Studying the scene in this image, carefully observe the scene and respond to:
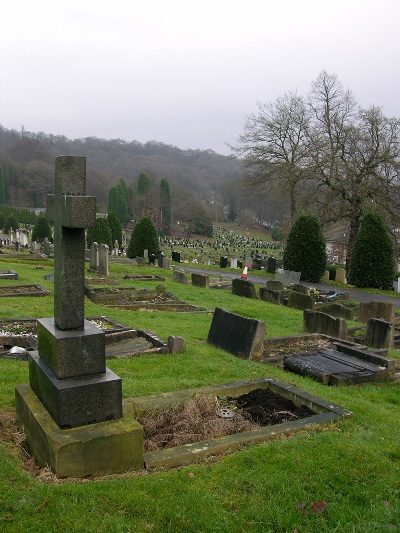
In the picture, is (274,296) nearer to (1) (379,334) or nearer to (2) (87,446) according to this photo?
(1) (379,334)

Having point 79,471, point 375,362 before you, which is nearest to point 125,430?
point 79,471

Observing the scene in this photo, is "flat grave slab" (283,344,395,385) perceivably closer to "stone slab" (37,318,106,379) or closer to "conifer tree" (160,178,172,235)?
"stone slab" (37,318,106,379)

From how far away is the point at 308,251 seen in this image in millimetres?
27812

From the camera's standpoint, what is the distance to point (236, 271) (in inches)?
1297

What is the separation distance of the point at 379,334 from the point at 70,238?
819 cm

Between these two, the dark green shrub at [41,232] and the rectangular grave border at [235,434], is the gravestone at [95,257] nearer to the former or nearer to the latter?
the rectangular grave border at [235,434]

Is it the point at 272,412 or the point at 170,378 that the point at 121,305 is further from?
the point at 272,412

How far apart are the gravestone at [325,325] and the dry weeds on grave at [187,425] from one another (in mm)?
6119

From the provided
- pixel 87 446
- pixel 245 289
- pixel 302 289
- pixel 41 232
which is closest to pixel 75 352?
pixel 87 446

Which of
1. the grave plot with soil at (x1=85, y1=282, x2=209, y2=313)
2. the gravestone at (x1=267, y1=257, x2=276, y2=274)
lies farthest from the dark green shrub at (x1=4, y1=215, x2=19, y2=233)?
the grave plot with soil at (x1=85, y1=282, x2=209, y2=313)

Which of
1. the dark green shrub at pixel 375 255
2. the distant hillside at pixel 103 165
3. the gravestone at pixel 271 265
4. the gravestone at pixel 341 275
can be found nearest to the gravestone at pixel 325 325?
the dark green shrub at pixel 375 255

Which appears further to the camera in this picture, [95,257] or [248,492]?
[95,257]

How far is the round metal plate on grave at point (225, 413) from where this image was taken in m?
5.37

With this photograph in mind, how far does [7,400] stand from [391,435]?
4.25 meters
